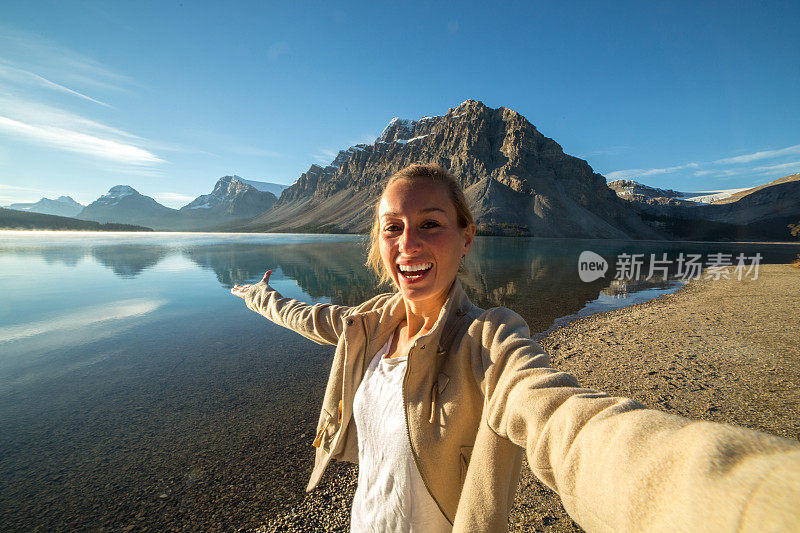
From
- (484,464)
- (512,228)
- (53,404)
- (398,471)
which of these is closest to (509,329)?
(484,464)

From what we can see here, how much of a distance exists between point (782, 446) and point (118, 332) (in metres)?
17.2

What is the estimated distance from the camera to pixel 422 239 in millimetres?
2049

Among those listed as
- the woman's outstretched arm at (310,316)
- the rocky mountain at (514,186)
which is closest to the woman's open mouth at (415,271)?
the woman's outstretched arm at (310,316)

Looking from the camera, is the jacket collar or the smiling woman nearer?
the smiling woman

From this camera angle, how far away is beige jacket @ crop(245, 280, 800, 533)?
2.22ft

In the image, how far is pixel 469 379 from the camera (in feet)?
5.47

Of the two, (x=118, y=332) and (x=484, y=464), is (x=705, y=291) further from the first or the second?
(x=118, y=332)

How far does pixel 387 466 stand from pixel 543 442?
0.99 metres

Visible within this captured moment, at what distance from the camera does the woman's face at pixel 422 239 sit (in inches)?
80.0

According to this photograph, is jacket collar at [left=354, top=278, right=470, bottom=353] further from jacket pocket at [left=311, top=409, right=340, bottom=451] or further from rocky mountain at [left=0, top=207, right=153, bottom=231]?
rocky mountain at [left=0, top=207, right=153, bottom=231]

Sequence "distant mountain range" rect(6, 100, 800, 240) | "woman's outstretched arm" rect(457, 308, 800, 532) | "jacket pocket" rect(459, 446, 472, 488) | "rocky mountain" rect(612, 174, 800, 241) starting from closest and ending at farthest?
"woman's outstretched arm" rect(457, 308, 800, 532) → "jacket pocket" rect(459, 446, 472, 488) → "distant mountain range" rect(6, 100, 800, 240) → "rocky mountain" rect(612, 174, 800, 241)

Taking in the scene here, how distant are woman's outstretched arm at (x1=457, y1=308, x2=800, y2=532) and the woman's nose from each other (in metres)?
0.70

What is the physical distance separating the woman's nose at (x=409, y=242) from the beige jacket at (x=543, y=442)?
39cm

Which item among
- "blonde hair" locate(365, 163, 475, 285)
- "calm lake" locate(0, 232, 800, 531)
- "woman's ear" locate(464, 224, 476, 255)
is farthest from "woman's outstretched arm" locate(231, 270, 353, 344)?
"calm lake" locate(0, 232, 800, 531)
